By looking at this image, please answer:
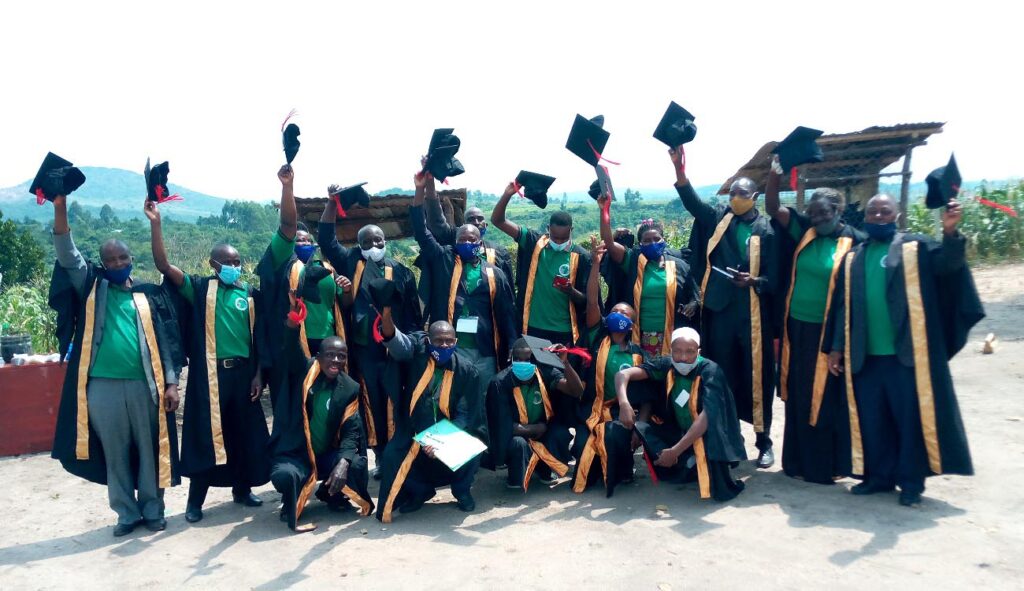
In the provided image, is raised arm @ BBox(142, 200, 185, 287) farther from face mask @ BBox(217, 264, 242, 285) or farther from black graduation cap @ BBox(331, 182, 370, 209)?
black graduation cap @ BBox(331, 182, 370, 209)

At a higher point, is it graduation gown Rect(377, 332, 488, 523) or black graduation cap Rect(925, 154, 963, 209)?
black graduation cap Rect(925, 154, 963, 209)

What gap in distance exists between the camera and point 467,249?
7.49m

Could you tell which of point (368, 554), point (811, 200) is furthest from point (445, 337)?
point (811, 200)

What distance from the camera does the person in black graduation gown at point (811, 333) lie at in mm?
6531

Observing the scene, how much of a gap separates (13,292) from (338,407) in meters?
13.5

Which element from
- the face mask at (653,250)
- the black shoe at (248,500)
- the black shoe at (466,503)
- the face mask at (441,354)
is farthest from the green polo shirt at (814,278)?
the black shoe at (248,500)

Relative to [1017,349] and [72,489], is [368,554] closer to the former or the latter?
[72,489]

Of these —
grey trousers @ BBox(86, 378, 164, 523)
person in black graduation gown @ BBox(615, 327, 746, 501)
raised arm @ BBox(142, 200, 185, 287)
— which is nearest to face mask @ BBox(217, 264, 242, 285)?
raised arm @ BBox(142, 200, 185, 287)

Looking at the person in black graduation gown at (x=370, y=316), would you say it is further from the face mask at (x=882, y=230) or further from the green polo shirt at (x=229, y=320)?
the face mask at (x=882, y=230)

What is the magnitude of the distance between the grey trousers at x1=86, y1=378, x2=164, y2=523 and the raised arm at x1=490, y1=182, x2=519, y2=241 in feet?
11.1

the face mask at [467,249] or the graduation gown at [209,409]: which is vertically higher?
the face mask at [467,249]

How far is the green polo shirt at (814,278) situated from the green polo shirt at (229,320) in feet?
14.8

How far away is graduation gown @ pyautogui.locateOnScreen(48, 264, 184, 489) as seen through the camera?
244 inches

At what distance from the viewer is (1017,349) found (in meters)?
10.4
